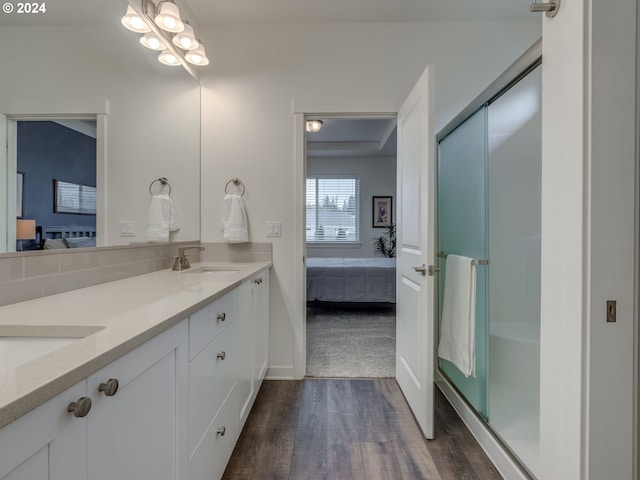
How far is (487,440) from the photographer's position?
1.59 meters

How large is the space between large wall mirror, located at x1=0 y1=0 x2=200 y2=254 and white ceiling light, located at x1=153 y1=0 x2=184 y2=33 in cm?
16

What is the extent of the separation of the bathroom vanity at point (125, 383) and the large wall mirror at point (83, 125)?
32 centimetres

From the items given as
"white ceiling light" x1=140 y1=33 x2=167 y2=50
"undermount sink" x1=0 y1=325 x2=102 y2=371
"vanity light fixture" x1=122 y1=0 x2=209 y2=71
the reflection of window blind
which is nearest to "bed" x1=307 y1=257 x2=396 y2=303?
"vanity light fixture" x1=122 y1=0 x2=209 y2=71

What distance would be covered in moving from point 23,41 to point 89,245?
0.75 metres

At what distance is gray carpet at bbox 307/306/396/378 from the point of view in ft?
8.25

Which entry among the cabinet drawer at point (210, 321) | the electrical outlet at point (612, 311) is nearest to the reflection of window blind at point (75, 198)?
the cabinet drawer at point (210, 321)

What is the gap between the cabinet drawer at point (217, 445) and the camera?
107 centimetres

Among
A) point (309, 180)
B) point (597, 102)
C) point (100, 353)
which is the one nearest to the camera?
point (100, 353)

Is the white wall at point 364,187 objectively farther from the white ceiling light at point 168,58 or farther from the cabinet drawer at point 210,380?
the cabinet drawer at point 210,380

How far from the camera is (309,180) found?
Answer: 645 centimetres

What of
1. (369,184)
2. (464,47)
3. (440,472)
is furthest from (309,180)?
(440,472)

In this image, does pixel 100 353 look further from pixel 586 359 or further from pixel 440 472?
pixel 440 472

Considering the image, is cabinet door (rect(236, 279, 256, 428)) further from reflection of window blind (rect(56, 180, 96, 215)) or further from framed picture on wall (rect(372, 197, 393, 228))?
framed picture on wall (rect(372, 197, 393, 228))

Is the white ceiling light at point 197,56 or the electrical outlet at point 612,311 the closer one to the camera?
the electrical outlet at point 612,311
